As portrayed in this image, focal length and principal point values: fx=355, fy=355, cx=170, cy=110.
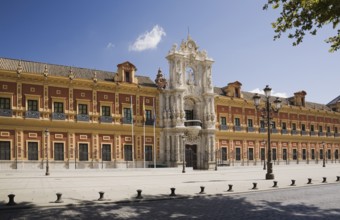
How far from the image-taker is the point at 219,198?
1342 centimetres

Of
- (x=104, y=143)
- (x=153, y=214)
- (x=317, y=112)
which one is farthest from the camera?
(x=317, y=112)

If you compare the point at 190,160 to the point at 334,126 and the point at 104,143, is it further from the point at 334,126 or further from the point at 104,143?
the point at 334,126

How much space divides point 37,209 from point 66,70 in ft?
82.6

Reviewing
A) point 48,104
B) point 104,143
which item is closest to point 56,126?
point 48,104

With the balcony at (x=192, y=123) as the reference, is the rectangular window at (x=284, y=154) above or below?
below

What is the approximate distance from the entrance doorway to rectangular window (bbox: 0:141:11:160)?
56.3 ft

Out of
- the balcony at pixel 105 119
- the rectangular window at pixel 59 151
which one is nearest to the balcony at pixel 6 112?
the rectangular window at pixel 59 151

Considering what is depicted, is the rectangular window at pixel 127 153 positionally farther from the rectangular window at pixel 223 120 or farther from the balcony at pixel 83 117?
the rectangular window at pixel 223 120

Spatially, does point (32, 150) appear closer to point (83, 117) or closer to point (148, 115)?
point (83, 117)

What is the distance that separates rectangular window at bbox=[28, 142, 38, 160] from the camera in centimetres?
2956

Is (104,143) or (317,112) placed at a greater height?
(317,112)

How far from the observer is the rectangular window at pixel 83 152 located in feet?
104

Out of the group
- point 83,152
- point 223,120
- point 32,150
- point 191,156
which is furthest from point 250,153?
point 32,150

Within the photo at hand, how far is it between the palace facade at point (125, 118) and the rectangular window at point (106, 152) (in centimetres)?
4
